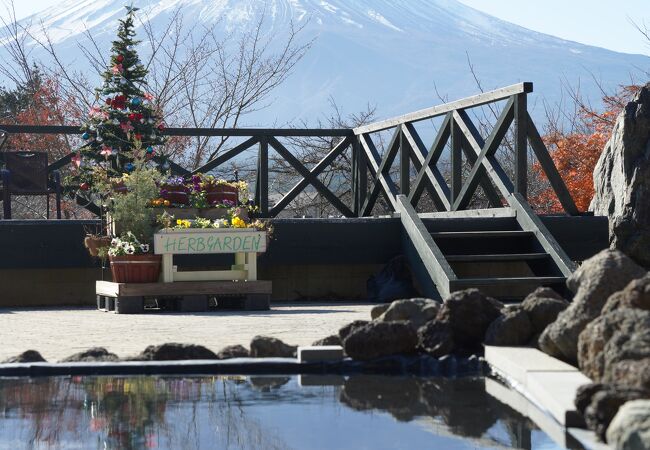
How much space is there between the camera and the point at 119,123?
1257 cm

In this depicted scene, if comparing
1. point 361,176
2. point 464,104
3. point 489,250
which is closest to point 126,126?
point 464,104

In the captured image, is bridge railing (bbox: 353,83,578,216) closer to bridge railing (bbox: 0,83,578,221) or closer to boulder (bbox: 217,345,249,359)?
bridge railing (bbox: 0,83,578,221)

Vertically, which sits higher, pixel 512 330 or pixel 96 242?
pixel 96 242

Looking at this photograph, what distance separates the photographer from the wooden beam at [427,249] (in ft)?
32.0

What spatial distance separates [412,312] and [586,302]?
1.39 m

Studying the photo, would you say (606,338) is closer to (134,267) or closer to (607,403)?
(607,403)

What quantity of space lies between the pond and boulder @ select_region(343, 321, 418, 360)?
0.69ft

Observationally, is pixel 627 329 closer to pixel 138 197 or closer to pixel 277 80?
pixel 138 197

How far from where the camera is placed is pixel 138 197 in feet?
34.6

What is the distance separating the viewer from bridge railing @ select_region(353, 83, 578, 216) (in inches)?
422

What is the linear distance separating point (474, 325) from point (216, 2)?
158 meters

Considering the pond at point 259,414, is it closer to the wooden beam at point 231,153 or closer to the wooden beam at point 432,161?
the wooden beam at point 432,161

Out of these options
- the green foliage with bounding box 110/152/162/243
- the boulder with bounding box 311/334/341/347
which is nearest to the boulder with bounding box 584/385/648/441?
the boulder with bounding box 311/334/341/347

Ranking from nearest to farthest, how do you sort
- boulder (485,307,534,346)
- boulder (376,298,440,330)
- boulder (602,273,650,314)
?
boulder (602,273,650,314) → boulder (485,307,534,346) → boulder (376,298,440,330)
